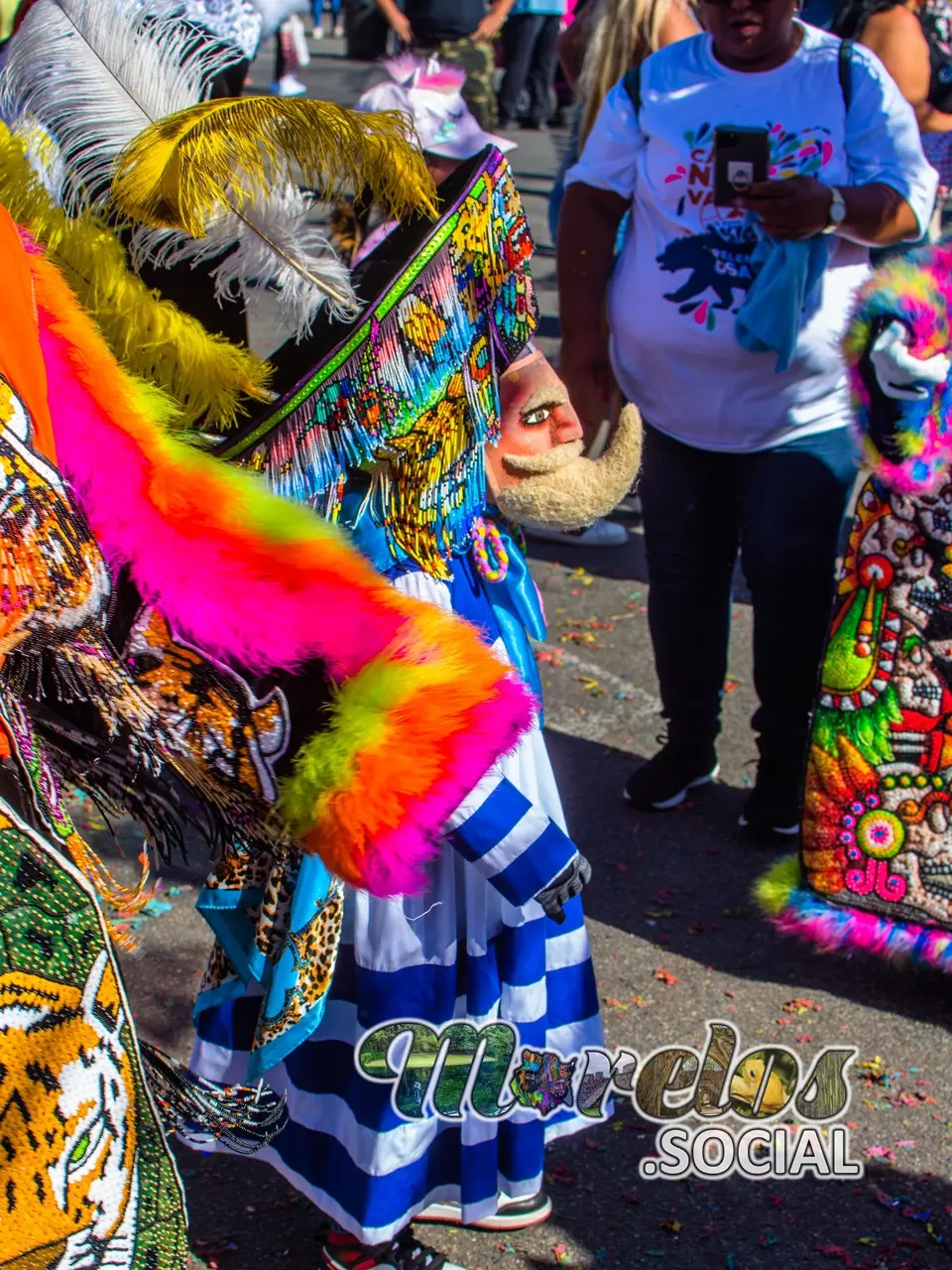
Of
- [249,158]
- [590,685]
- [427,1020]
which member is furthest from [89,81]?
[590,685]

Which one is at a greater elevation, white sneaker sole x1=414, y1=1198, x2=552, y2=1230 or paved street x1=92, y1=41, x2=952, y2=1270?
white sneaker sole x1=414, y1=1198, x2=552, y2=1230

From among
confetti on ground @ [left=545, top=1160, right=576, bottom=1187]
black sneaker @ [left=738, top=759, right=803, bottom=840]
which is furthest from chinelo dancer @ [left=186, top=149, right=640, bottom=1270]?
black sneaker @ [left=738, top=759, right=803, bottom=840]

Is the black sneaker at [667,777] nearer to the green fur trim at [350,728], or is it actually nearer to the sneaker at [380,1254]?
the sneaker at [380,1254]

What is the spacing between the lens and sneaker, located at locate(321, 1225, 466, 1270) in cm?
206

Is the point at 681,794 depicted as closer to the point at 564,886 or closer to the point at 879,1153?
the point at 879,1153

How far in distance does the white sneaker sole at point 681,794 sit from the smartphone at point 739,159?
1.47 m

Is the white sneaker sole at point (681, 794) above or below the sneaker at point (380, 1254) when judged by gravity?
below

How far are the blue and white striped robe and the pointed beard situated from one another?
17 centimetres

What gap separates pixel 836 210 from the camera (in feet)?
9.18

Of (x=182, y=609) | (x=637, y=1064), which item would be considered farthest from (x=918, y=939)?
(x=182, y=609)

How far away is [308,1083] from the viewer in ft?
6.77

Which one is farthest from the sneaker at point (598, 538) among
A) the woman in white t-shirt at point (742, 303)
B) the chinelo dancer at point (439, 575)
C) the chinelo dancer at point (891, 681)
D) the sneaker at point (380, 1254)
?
the sneaker at point (380, 1254)

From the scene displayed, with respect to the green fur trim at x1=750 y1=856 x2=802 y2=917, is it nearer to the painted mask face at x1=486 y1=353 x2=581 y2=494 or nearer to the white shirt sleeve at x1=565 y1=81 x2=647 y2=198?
the painted mask face at x1=486 y1=353 x2=581 y2=494

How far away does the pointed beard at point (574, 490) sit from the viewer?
206 cm
